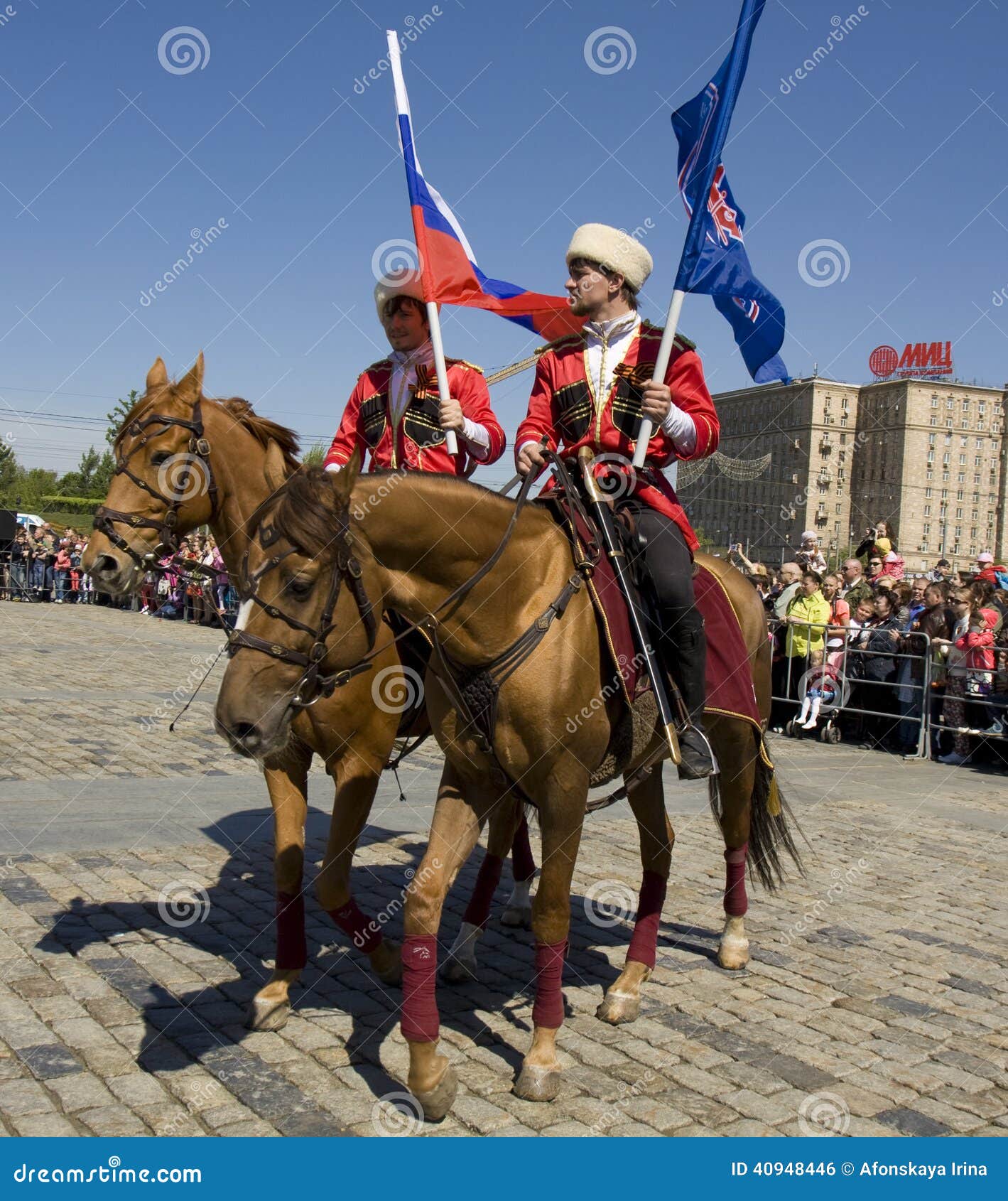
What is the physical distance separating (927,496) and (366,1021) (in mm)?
86685

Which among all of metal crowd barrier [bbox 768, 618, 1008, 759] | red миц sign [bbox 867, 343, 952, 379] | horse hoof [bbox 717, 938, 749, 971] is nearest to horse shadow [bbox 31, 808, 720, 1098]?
horse hoof [bbox 717, 938, 749, 971]

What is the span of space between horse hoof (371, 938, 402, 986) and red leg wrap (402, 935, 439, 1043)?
125 cm

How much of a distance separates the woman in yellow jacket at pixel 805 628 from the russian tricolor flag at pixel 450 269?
403 inches

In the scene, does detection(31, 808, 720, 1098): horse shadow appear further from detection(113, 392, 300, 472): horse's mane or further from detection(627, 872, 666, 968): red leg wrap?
detection(113, 392, 300, 472): horse's mane

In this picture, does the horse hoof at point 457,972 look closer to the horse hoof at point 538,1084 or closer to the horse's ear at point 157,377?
the horse hoof at point 538,1084

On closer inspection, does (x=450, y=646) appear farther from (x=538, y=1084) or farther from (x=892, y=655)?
(x=892, y=655)

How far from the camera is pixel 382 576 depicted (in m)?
4.05

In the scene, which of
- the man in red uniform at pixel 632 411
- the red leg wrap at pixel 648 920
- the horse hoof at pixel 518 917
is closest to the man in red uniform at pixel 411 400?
the man in red uniform at pixel 632 411

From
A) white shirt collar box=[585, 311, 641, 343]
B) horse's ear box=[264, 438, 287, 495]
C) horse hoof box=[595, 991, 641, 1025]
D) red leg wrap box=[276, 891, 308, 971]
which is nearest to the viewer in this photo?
horse's ear box=[264, 438, 287, 495]

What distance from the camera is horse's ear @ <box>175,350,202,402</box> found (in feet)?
18.7

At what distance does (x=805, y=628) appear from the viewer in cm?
1566

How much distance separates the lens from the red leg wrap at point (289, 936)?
5.05 meters
